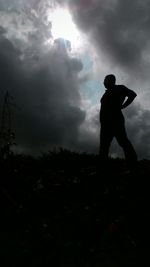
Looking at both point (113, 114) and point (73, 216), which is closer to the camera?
point (73, 216)

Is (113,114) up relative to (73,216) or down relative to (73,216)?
up

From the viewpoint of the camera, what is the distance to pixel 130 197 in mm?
8500

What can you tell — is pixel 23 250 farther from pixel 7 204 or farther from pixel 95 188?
pixel 95 188

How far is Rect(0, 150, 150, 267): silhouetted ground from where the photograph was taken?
5.81 meters

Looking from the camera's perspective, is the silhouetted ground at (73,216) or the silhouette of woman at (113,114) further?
the silhouette of woman at (113,114)

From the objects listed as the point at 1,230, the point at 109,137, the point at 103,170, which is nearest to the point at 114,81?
the point at 109,137

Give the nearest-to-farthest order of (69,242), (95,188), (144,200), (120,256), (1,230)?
(120,256)
(69,242)
(1,230)
(144,200)
(95,188)

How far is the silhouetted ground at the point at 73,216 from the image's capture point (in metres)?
5.81

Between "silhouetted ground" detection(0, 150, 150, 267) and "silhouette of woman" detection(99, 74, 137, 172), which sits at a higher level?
"silhouette of woman" detection(99, 74, 137, 172)

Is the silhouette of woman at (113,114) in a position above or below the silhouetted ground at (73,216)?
above

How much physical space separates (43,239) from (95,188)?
2.95 m

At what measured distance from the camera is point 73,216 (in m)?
7.74

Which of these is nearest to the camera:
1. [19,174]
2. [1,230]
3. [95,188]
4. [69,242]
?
[69,242]

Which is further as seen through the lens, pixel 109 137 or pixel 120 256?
pixel 109 137
